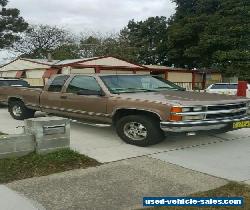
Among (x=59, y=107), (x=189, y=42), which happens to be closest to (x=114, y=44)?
(x=189, y=42)

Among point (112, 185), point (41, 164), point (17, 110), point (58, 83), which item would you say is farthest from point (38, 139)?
point (17, 110)

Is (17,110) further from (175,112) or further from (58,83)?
(175,112)

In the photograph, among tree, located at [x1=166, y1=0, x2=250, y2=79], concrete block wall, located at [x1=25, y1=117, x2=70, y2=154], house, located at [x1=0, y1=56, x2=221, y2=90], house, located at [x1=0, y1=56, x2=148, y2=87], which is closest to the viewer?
concrete block wall, located at [x1=25, y1=117, x2=70, y2=154]

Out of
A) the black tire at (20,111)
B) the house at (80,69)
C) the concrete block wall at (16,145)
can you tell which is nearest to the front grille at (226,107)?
the concrete block wall at (16,145)

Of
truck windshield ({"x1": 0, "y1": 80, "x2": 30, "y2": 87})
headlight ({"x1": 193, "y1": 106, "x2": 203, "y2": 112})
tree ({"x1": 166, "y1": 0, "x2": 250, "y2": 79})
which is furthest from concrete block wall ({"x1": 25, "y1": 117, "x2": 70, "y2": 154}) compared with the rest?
tree ({"x1": 166, "y1": 0, "x2": 250, "y2": 79})

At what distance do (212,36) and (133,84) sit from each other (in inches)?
1217

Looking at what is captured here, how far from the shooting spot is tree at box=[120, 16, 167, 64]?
48.9 metres

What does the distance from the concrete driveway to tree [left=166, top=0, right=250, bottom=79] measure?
26.9 metres

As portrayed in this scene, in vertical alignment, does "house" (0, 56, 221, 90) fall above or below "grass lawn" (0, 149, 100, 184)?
above

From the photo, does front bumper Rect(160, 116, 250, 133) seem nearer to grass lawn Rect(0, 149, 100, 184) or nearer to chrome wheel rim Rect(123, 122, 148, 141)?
chrome wheel rim Rect(123, 122, 148, 141)

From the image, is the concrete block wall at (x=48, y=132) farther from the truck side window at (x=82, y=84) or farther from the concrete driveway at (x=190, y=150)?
the truck side window at (x=82, y=84)

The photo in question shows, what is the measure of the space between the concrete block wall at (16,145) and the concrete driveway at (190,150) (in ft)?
3.31

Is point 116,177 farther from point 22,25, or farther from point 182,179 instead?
point 22,25

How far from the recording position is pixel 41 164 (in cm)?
623
